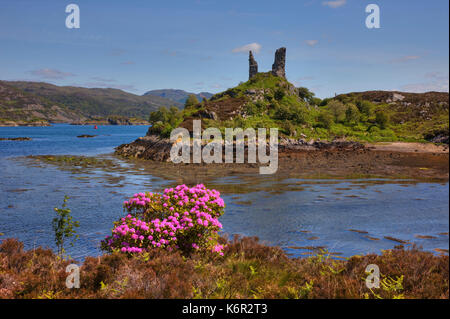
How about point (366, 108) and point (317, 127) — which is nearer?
point (317, 127)

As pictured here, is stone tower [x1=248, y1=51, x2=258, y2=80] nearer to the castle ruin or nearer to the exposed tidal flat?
the castle ruin

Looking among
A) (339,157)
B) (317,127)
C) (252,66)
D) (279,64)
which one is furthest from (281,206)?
(252,66)

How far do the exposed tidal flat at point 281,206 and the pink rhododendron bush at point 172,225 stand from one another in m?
4.13

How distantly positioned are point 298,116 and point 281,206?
5352cm

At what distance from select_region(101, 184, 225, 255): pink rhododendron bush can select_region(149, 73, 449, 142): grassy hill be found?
54.6 m

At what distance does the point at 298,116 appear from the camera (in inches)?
2881

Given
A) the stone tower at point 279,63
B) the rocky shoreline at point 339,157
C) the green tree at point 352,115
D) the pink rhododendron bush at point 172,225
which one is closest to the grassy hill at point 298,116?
the green tree at point 352,115

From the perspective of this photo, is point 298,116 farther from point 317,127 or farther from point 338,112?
point 338,112

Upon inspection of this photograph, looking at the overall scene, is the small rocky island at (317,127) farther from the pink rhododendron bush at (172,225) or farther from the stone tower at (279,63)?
the pink rhododendron bush at (172,225)

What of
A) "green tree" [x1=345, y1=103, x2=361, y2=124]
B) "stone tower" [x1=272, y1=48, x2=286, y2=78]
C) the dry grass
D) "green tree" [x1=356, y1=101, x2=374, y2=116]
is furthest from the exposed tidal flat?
"stone tower" [x1=272, y1=48, x2=286, y2=78]

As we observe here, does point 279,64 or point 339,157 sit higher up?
point 279,64
